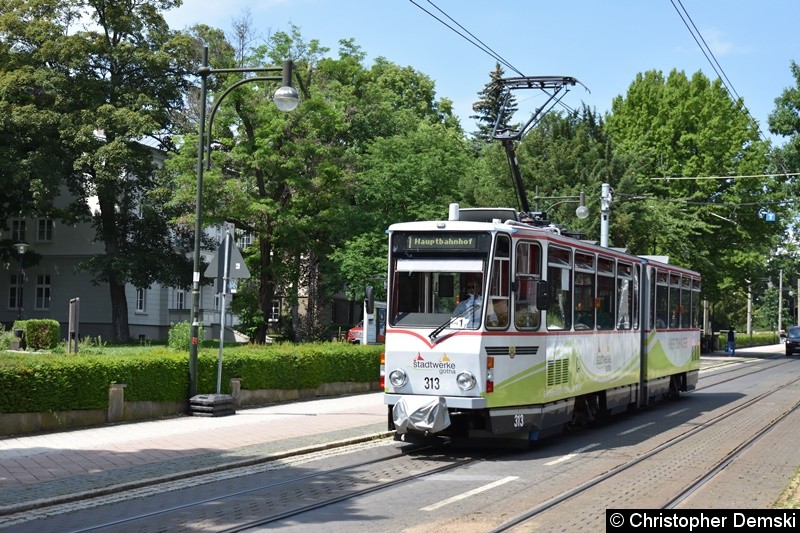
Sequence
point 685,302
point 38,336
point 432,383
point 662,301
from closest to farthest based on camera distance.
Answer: point 432,383, point 662,301, point 685,302, point 38,336

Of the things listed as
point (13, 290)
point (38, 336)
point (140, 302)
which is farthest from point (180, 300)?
point (38, 336)

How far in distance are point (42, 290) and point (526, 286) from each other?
154 feet

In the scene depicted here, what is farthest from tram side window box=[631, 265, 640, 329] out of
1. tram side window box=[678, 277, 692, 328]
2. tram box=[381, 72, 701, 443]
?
tram side window box=[678, 277, 692, 328]

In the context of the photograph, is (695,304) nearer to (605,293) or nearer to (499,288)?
(605,293)

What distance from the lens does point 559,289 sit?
15320mm

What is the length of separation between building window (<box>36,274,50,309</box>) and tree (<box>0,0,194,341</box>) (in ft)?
28.2

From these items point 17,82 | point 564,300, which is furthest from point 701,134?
point 564,300

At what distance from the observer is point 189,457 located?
13078 mm

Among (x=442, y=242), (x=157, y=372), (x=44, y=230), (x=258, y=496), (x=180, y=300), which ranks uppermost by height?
(x=44, y=230)

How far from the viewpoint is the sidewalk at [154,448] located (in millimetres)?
10883

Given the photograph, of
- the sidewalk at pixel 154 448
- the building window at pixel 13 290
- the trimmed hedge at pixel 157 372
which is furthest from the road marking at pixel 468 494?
the building window at pixel 13 290

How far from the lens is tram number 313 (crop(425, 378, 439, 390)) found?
13.7m

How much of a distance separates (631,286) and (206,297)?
45549mm

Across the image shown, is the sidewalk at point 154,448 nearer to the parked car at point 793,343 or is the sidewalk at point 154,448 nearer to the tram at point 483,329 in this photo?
→ the tram at point 483,329
